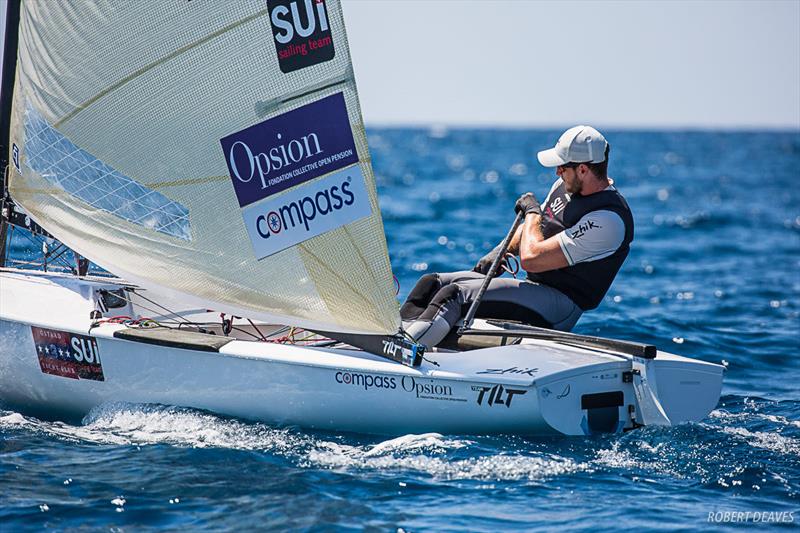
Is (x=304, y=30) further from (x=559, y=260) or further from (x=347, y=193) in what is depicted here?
(x=559, y=260)

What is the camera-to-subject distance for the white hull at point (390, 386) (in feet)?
14.9

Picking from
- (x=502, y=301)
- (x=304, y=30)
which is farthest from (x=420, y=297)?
(x=304, y=30)

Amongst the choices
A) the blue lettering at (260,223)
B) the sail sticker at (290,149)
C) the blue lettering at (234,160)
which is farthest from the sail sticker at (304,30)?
the blue lettering at (260,223)

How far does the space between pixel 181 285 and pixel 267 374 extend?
2.23 ft

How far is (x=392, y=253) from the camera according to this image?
11539mm

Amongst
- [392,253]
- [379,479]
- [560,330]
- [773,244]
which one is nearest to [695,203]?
[773,244]

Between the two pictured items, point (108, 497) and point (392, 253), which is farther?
point (392, 253)

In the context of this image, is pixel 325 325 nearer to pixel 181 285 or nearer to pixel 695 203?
pixel 181 285

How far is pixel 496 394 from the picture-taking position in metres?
4.49

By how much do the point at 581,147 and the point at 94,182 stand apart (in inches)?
95.2

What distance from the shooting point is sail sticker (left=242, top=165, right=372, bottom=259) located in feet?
15.3

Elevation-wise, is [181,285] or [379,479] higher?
[181,285]

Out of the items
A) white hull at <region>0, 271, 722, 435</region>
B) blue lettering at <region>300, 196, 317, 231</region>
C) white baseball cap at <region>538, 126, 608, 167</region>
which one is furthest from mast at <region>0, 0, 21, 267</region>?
white baseball cap at <region>538, 126, 608, 167</region>

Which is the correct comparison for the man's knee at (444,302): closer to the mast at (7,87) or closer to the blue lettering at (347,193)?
the blue lettering at (347,193)
